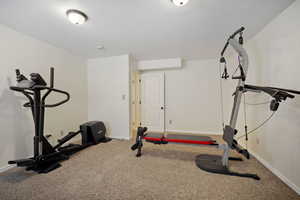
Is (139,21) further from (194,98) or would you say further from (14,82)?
(194,98)

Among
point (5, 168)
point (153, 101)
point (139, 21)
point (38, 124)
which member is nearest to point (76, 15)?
point (139, 21)

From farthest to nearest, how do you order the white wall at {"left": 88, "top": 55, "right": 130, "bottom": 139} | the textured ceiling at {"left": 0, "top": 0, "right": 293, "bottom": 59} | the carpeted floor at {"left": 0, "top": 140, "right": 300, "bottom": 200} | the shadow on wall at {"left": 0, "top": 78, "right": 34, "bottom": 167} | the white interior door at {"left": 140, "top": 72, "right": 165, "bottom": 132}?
the white interior door at {"left": 140, "top": 72, "right": 165, "bottom": 132}, the white wall at {"left": 88, "top": 55, "right": 130, "bottom": 139}, the shadow on wall at {"left": 0, "top": 78, "right": 34, "bottom": 167}, the textured ceiling at {"left": 0, "top": 0, "right": 293, "bottom": 59}, the carpeted floor at {"left": 0, "top": 140, "right": 300, "bottom": 200}

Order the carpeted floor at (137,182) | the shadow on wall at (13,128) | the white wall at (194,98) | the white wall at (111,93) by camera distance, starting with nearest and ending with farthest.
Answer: the carpeted floor at (137,182), the shadow on wall at (13,128), the white wall at (111,93), the white wall at (194,98)

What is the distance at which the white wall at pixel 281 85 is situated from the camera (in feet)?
4.63

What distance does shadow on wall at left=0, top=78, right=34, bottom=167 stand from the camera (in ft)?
5.98

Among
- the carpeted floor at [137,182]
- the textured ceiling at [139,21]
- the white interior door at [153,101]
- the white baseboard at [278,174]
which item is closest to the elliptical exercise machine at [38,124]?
the carpeted floor at [137,182]

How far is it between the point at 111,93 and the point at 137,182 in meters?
2.42

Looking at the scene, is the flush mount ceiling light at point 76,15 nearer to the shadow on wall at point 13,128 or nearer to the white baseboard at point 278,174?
the shadow on wall at point 13,128

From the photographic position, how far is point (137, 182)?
154 centimetres

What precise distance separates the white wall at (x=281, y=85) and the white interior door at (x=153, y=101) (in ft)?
7.81

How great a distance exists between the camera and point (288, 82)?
58.9 inches

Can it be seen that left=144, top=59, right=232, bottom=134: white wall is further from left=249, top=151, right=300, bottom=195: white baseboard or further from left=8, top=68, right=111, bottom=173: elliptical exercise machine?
left=8, top=68, right=111, bottom=173: elliptical exercise machine

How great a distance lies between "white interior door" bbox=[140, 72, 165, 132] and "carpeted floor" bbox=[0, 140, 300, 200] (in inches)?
71.5

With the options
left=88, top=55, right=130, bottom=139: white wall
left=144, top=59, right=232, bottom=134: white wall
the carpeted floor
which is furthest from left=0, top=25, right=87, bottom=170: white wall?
left=144, top=59, right=232, bottom=134: white wall
